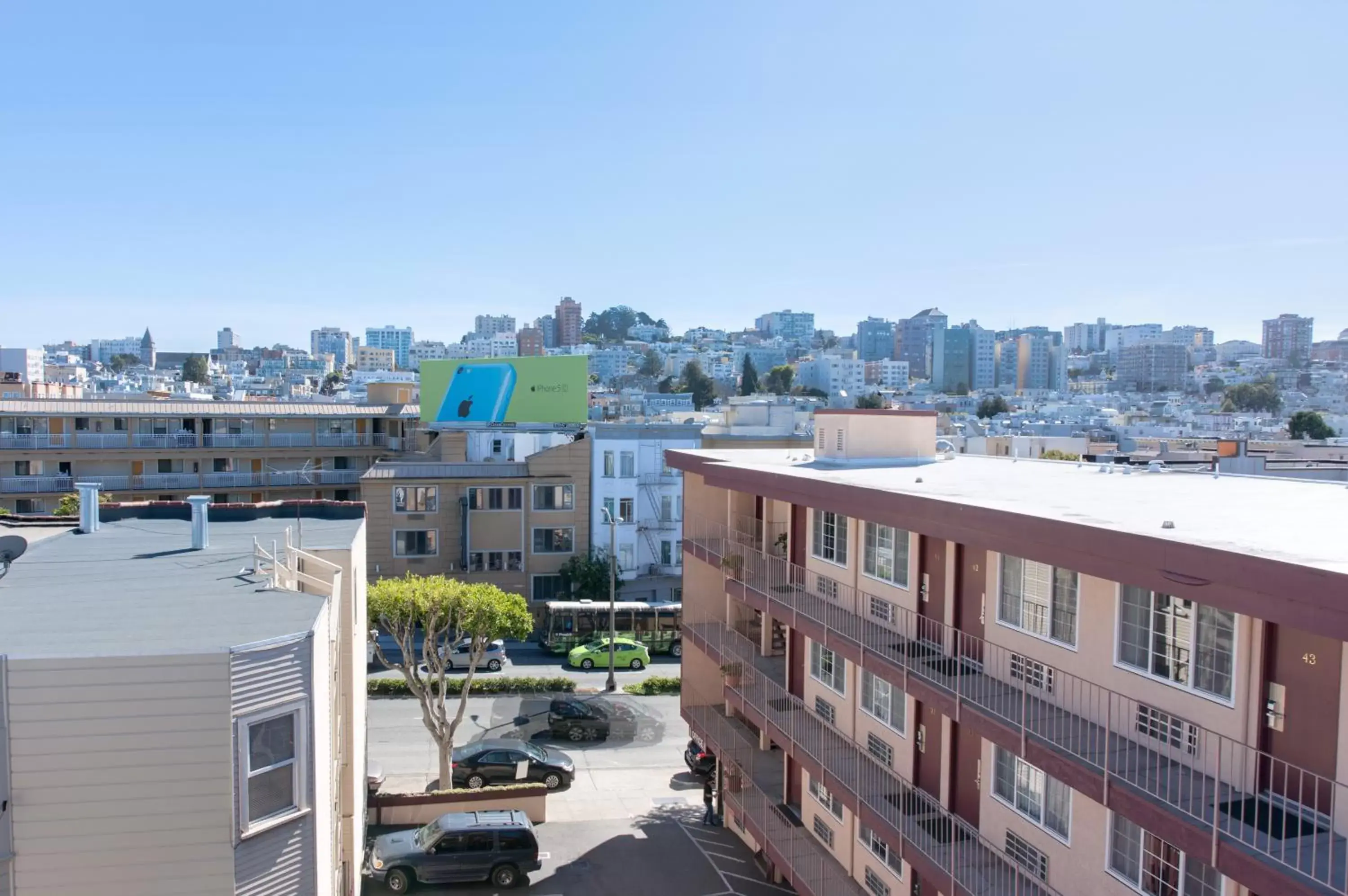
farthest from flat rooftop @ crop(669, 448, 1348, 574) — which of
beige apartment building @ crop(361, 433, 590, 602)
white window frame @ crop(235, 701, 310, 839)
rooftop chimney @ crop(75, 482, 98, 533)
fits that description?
beige apartment building @ crop(361, 433, 590, 602)

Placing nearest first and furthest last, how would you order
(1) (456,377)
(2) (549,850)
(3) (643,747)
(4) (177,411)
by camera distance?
1. (2) (549,850)
2. (3) (643,747)
3. (4) (177,411)
4. (1) (456,377)

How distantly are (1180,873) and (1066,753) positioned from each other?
167cm

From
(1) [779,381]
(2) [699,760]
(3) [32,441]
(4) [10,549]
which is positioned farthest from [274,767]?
(1) [779,381]

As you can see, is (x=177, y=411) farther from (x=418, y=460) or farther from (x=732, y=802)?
(x=732, y=802)

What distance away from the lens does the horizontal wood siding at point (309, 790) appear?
9688mm

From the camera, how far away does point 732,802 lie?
2258cm

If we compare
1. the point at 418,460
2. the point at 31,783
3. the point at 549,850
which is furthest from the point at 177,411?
the point at 31,783

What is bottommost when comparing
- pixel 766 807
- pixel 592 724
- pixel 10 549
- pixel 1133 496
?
pixel 592 724

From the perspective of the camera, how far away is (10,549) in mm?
14562

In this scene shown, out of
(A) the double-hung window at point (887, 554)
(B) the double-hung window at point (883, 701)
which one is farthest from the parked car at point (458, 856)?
(A) the double-hung window at point (887, 554)

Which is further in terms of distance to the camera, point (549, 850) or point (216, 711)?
point (549, 850)

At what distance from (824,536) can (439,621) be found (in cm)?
1261

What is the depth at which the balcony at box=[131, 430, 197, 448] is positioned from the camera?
56188 millimetres

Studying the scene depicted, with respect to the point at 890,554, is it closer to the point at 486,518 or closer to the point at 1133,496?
the point at 1133,496
